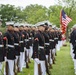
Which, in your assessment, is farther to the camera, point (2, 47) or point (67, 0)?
point (67, 0)

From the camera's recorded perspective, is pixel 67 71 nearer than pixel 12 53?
No

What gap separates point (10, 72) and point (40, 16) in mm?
61497

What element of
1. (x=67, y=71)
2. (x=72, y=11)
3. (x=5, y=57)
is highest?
(x=72, y=11)

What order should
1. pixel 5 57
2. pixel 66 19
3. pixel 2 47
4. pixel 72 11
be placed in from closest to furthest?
pixel 2 47, pixel 5 57, pixel 66 19, pixel 72 11

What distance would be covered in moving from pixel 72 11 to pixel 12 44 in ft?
149

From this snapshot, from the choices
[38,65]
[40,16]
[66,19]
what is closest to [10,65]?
[38,65]

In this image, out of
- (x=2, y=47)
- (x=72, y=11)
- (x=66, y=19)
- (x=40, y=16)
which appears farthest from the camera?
(x=40, y=16)

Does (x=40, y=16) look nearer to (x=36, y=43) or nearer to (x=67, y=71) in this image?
(x=67, y=71)

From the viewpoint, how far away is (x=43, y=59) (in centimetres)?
1212

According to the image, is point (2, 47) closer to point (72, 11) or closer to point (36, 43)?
point (36, 43)

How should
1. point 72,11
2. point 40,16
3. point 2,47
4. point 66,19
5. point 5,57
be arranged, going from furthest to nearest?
point 40,16
point 72,11
point 66,19
point 5,57
point 2,47

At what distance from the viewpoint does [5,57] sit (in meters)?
12.5

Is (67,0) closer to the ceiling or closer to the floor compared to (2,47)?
closer to the ceiling

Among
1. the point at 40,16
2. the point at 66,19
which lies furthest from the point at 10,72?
the point at 40,16
